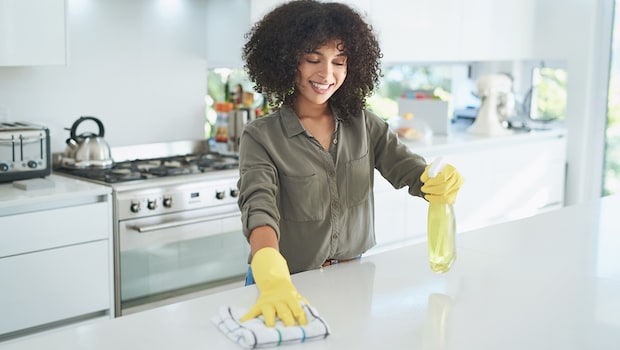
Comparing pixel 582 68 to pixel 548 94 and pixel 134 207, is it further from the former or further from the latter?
pixel 134 207

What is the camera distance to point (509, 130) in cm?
493

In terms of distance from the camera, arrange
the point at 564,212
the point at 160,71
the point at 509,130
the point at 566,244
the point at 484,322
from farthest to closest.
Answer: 1. the point at 509,130
2. the point at 160,71
3. the point at 564,212
4. the point at 566,244
5. the point at 484,322

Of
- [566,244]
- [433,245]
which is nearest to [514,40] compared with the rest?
[566,244]

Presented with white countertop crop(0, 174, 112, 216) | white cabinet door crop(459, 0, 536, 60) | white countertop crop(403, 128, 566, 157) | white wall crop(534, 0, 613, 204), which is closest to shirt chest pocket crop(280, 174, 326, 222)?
white countertop crop(0, 174, 112, 216)

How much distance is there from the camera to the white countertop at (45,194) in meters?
2.73

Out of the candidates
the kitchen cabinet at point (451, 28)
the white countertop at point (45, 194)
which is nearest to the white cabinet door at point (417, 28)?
the kitchen cabinet at point (451, 28)

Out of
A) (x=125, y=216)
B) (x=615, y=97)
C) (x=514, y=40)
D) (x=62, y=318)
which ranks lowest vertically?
(x=62, y=318)

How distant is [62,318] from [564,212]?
5.72ft

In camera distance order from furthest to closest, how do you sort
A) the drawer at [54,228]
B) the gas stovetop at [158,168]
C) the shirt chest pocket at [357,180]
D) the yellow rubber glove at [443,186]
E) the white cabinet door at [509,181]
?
the white cabinet door at [509,181], the gas stovetop at [158,168], the drawer at [54,228], the shirt chest pocket at [357,180], the yellow rubber glove at [443,186]

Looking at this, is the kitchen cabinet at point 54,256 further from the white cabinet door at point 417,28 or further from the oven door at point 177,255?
the white cabinet door at point 417,28

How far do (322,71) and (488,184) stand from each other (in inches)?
108

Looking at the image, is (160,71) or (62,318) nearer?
(62,318)

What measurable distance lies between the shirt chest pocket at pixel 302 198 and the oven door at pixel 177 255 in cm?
115

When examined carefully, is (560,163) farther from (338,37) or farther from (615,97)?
(338,37)
